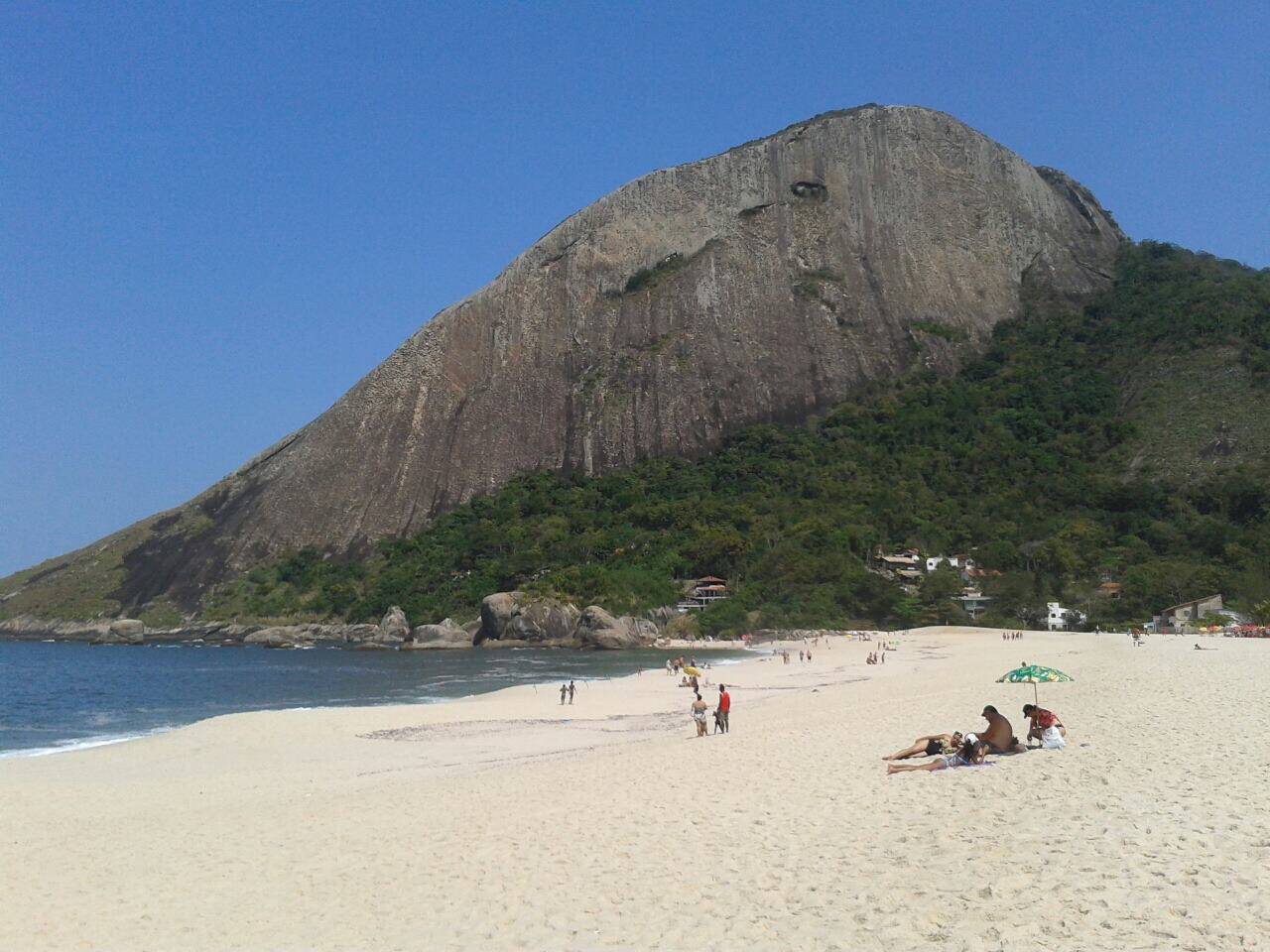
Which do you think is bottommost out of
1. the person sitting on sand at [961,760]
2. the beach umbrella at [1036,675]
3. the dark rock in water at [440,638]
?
the dark rock in water at [440,638]

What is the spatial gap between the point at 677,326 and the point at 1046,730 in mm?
94638

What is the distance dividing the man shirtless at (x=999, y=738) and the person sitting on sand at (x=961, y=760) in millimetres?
446

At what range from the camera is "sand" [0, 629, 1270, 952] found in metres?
6.30

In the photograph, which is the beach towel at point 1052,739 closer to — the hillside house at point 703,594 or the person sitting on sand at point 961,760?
the person sitting on sand at point 961,760

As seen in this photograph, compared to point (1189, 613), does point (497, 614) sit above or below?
below

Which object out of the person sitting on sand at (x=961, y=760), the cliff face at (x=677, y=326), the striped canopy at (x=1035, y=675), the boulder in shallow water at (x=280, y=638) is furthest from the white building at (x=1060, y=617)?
the boulder in shallow water at (x=280, y=638)

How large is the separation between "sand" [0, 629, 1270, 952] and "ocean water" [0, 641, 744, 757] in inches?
404

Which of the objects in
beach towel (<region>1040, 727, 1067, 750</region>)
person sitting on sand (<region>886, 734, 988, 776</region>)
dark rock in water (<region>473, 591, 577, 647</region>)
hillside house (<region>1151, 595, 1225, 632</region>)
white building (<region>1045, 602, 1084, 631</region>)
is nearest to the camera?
person sitting on sand (<region>886, 734, 988, 776</region>)

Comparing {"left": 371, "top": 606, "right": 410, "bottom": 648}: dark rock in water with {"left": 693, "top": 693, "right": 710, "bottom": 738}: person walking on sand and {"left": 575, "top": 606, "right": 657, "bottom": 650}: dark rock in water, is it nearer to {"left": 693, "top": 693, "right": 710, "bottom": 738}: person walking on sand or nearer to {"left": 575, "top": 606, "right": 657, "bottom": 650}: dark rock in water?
{"left": 575, "top": 606, "right": 657, "bottom": 650}: dark rock in water

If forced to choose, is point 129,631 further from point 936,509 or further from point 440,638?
point 936,509

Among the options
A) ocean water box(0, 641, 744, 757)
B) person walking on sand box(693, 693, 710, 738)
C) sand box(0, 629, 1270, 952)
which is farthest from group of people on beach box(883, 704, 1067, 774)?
ocean water box(0, 641, 744, 757)

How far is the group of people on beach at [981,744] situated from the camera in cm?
1073

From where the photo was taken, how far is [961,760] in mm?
10734

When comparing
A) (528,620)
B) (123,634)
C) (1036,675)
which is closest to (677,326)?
(528,620)
